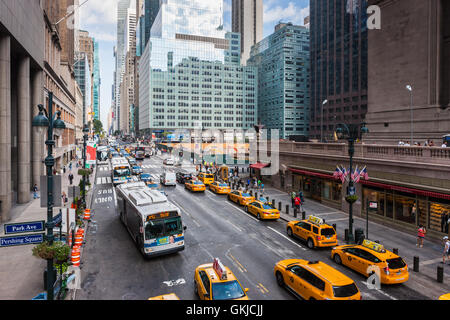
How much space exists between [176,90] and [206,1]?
54.5 meters

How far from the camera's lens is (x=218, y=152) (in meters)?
69.9

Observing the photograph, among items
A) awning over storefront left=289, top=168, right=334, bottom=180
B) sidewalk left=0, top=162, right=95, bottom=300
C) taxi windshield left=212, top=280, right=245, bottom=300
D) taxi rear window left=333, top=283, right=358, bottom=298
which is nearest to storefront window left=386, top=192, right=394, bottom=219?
awning over storefront left=289, top=168, right=334, bottom=180

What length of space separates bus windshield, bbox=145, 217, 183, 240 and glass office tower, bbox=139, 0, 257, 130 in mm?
139460

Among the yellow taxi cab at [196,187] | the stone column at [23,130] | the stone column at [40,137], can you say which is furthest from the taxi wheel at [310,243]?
the stone column at [40,137]

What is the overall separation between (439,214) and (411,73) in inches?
748

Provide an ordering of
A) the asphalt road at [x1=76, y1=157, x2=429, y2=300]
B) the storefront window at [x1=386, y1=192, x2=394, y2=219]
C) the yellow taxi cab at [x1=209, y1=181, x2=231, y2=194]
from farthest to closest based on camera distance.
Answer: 1. the yellow taxi cab at [x1=209, y1=181, x2=231, y2=194]
2. the storefront window at [x1=386, y1=192, x2=394, y2=219]
3. the asphalt road at [x1=76, y1=157, x2=429, y2=300]

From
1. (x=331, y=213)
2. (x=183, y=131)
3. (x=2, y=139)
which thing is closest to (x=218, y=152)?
(x=331, y=213)

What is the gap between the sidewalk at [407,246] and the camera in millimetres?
14234

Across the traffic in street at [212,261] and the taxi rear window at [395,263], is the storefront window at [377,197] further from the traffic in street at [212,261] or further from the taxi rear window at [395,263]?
the taxi rear window at [395,263]

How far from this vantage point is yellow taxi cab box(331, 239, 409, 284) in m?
13.8

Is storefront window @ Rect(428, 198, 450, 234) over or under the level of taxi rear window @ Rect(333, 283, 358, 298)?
over

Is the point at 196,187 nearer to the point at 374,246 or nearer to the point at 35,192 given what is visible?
the point at 35,192

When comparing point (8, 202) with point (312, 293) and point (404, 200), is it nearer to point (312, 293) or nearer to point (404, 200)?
point (312, 293)

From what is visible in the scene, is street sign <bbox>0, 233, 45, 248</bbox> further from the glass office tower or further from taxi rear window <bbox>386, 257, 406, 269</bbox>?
the glass office tower
